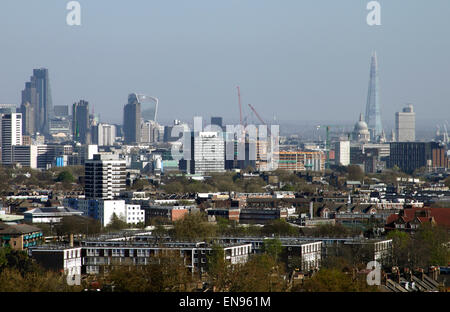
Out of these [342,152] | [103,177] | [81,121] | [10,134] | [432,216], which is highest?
[81,121]

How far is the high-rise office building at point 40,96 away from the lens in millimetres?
163125

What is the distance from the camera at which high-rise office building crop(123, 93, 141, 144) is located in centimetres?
15438

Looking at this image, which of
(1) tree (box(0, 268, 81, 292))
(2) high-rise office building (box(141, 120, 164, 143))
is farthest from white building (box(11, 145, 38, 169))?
(1) tree (box(0, 268, 81, 292))

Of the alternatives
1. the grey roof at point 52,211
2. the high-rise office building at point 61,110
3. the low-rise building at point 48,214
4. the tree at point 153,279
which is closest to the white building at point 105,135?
the high-rise office building at point 61,110

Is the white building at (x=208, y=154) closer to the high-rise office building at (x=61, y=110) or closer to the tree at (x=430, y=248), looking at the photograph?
the tree at (x=430, y=248)

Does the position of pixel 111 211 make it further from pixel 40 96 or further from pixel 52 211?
pixel 40 96

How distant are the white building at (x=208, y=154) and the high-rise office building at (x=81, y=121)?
48.3 metres

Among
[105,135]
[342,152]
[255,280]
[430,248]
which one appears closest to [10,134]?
[342,152]

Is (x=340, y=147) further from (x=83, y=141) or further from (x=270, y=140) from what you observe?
(x=83, y=141)

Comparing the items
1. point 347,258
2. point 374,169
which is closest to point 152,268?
point 347,258

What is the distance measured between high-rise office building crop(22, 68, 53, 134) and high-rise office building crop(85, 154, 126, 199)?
355 ft

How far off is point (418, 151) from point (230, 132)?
20.6 meters

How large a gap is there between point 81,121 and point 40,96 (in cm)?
1389

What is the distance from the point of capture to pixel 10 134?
4700 inches
